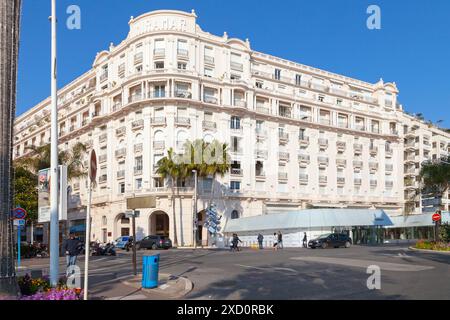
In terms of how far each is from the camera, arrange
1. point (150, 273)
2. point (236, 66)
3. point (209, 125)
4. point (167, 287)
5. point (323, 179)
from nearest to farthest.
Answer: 1. point (150, 273)
2. point (167, 287)
3. point (209, 125)
4. point (236, 66)
5. point (323, 179)

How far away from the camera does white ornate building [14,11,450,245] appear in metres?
53.2

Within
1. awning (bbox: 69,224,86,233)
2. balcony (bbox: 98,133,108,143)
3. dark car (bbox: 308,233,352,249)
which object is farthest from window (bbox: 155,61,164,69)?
dark car (bbox: 308,233,352,249)

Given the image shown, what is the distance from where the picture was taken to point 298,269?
18828 millimetres

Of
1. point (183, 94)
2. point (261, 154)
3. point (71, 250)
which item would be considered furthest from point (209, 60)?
point (71, 250)

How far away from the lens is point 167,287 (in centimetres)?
1310

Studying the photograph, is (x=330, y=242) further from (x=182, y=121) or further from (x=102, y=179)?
(x=102, y=179)

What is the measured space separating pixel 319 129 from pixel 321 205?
10189mm

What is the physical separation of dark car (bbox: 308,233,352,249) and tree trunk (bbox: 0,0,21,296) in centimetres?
3327

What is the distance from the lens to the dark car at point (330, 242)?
40.0 m

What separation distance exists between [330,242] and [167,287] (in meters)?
29.0

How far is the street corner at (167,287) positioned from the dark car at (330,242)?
2617 centimetres

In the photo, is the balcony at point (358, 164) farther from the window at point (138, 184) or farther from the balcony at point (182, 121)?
the window at point (138, 184)
